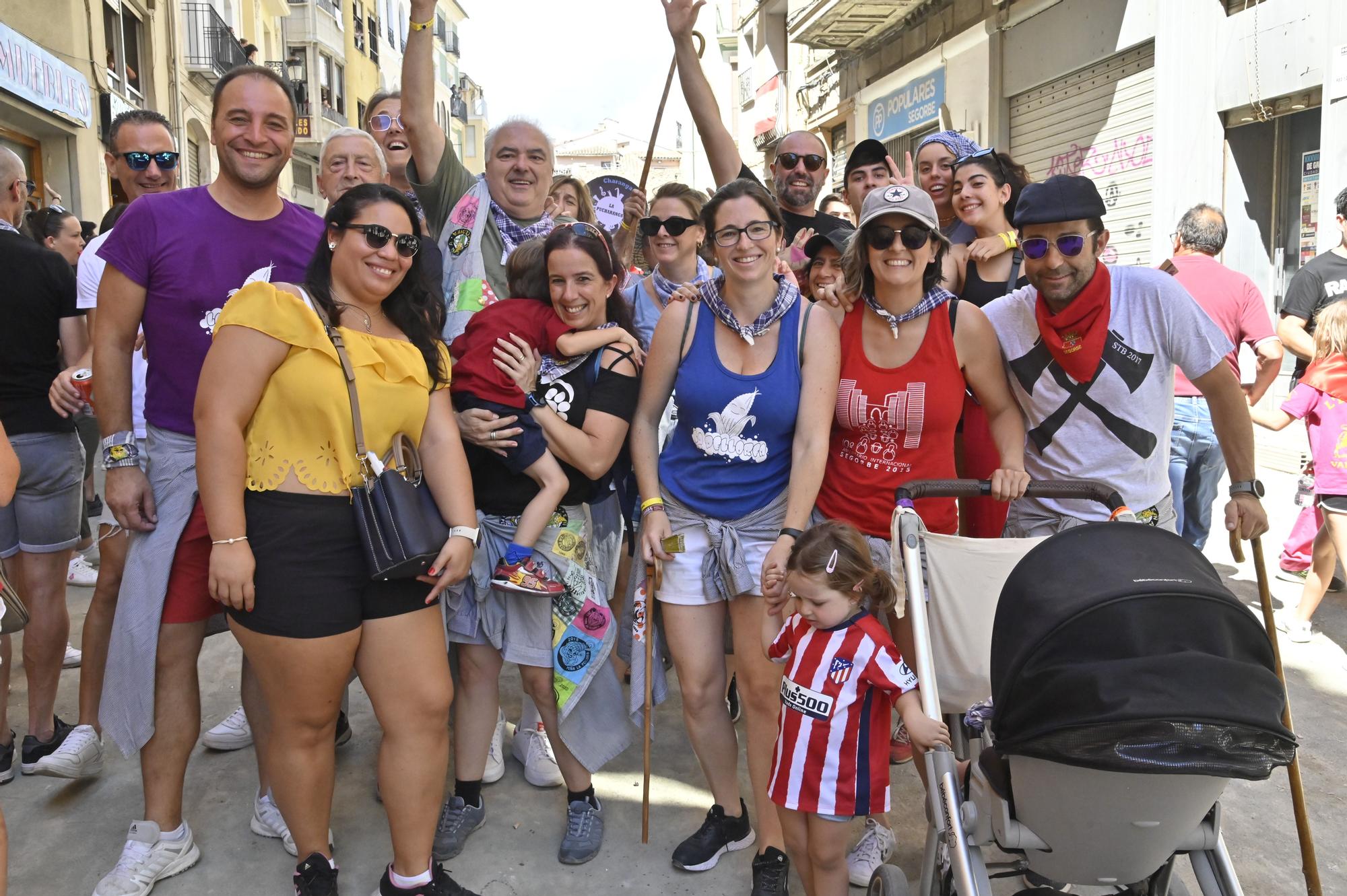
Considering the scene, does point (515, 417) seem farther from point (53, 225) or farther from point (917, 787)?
point (53, 225)

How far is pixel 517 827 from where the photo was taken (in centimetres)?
345

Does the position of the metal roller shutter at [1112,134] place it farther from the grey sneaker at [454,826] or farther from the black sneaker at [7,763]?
the black sneaker at [7,763]

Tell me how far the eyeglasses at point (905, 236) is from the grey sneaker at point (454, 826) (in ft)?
7.54

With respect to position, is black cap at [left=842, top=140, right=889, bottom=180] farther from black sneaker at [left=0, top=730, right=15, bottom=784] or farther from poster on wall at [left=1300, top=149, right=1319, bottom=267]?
poster on wall at [left=1300, top=149, right=1319, bottom=267]

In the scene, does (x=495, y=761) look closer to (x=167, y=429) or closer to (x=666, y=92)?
(x=167, y=429)

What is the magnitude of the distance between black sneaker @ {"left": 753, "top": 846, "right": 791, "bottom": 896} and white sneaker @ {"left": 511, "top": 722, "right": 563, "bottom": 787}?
0.95 meters

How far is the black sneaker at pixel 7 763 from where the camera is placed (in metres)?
3.73

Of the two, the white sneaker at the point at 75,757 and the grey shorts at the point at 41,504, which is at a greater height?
the grey shorts at the point at 41,504

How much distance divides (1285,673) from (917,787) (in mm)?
2244

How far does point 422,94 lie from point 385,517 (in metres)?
1.92

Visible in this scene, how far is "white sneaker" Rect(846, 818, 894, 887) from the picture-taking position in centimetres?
303

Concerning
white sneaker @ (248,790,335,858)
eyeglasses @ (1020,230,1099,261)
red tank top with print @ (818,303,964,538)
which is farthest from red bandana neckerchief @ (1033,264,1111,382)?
white sneaker @ (248,790,335,858)

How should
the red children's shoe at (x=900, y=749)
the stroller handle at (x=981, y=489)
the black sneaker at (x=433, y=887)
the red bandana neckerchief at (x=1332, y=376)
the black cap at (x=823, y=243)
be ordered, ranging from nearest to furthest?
1. the stroller handle at (x=981, y=489)
2. the black sneaker at (x=433, y=887)
3. the red children's shoe at (x=900, y=749)
4. the black cap at (x=823, y=243)
5. the red bandana neckerchief at (x=1332, y=376)

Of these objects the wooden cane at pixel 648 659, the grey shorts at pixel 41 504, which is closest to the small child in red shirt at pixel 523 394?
the wooden cane at pixel 648 659
